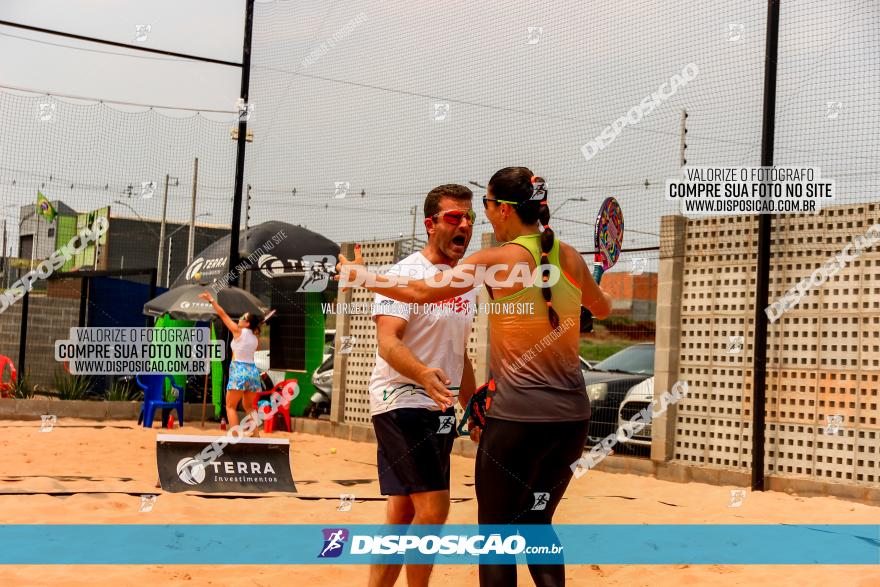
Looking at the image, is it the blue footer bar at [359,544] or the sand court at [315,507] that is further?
the blue footer bar at [359,544]

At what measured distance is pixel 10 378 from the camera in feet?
49.9

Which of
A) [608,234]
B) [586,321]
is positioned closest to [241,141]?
[608,234]

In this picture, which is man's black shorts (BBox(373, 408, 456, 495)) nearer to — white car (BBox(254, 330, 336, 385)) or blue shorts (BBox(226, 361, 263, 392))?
blue shorts (BBox(226, 361, 263, 392))

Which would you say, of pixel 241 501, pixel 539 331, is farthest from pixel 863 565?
pixel 241 501

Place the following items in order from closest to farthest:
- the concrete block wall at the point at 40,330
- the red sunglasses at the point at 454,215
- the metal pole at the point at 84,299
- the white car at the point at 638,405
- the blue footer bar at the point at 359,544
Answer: the red sunglasses at the point at 454,215
the blue footer bar at the point at 359,544
the white car at the point at 638,405
the metal pole at the point at 84,299
the concrete block wall at the point at 40,330

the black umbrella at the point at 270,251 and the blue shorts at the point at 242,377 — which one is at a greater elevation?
the black umbrella at the point at 270,251

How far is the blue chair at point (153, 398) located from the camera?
12711 millimetres

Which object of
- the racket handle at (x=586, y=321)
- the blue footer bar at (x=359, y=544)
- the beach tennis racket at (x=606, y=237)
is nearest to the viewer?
the racket handle at (x=586, y=321)

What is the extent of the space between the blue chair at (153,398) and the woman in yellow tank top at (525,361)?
10.3m

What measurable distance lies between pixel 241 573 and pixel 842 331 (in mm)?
5708

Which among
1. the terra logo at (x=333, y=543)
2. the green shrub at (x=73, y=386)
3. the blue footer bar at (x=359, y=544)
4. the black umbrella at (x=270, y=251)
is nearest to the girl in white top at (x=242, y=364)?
the black umbrella at (x=270, y=251)

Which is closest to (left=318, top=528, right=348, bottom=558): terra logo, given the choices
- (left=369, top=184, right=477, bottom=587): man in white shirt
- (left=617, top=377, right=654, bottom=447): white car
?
(left=369, top=184, right=477, bottom=587): man in white shirt

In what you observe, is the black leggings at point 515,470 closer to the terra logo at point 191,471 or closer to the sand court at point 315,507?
the sand court at point 315,507

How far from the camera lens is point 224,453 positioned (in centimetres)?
734
